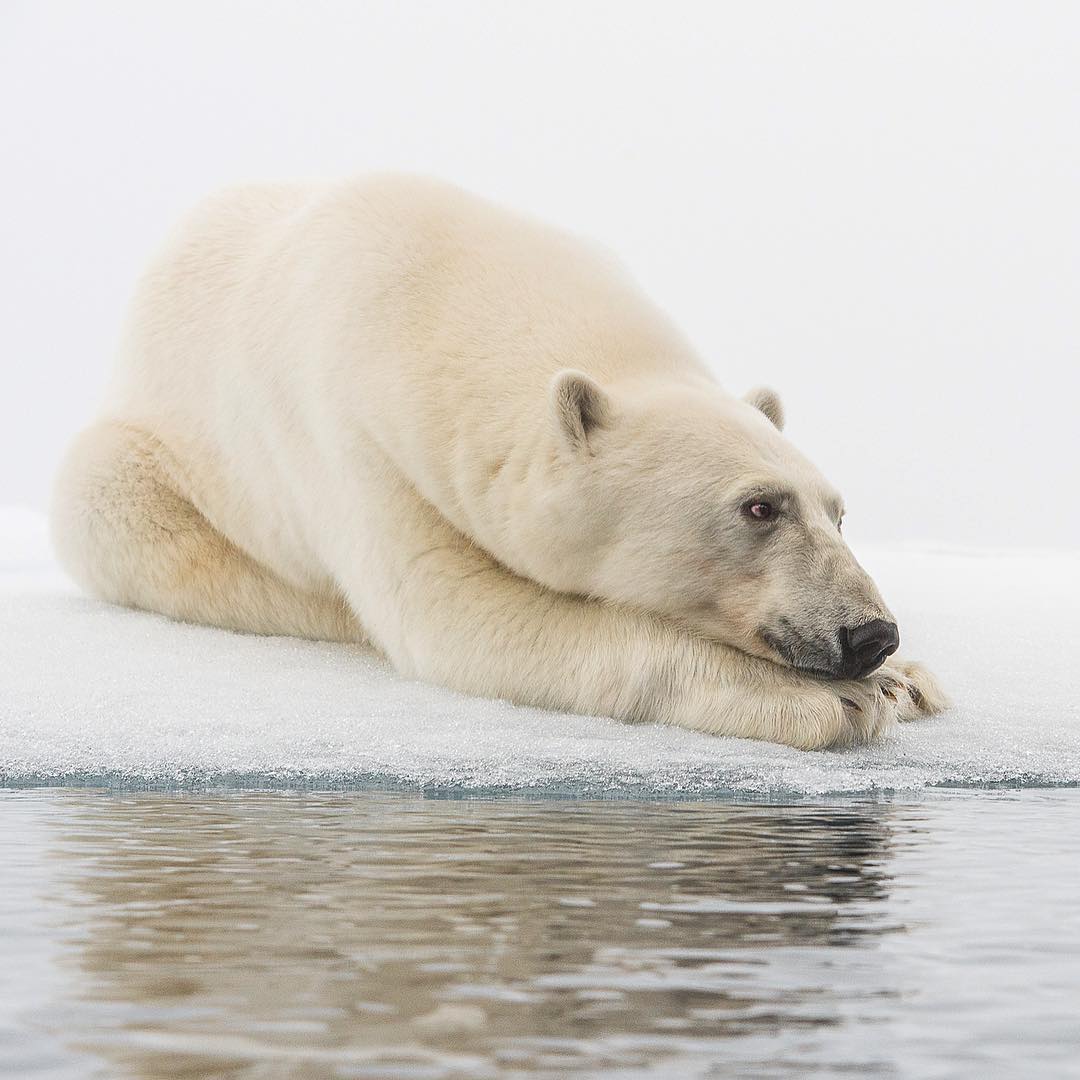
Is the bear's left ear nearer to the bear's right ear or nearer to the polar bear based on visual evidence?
the polar bear

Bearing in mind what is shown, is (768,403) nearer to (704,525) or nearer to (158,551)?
(704,525)

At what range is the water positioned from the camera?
1.59 m

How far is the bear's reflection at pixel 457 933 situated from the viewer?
5.35 feet

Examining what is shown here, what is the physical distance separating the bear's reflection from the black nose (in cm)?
78

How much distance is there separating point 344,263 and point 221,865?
8.97ft

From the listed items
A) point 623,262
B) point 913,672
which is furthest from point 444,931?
point 623,262

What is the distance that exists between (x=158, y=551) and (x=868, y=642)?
2640mm

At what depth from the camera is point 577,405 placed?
4.20m

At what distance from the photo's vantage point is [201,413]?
554 centimetres

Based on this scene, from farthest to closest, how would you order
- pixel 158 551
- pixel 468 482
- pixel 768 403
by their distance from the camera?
pixel 158 551 < pixel 768 403 < pixel 468 482

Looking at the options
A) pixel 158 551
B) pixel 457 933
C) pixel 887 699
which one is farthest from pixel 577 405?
pixel 457 933

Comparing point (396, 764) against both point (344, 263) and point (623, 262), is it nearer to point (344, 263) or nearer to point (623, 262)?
point (344, 263)

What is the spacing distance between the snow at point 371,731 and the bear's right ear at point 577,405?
0.73 meters

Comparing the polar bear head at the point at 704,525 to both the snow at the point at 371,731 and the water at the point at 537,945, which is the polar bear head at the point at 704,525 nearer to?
the snow at the point at 371,731
